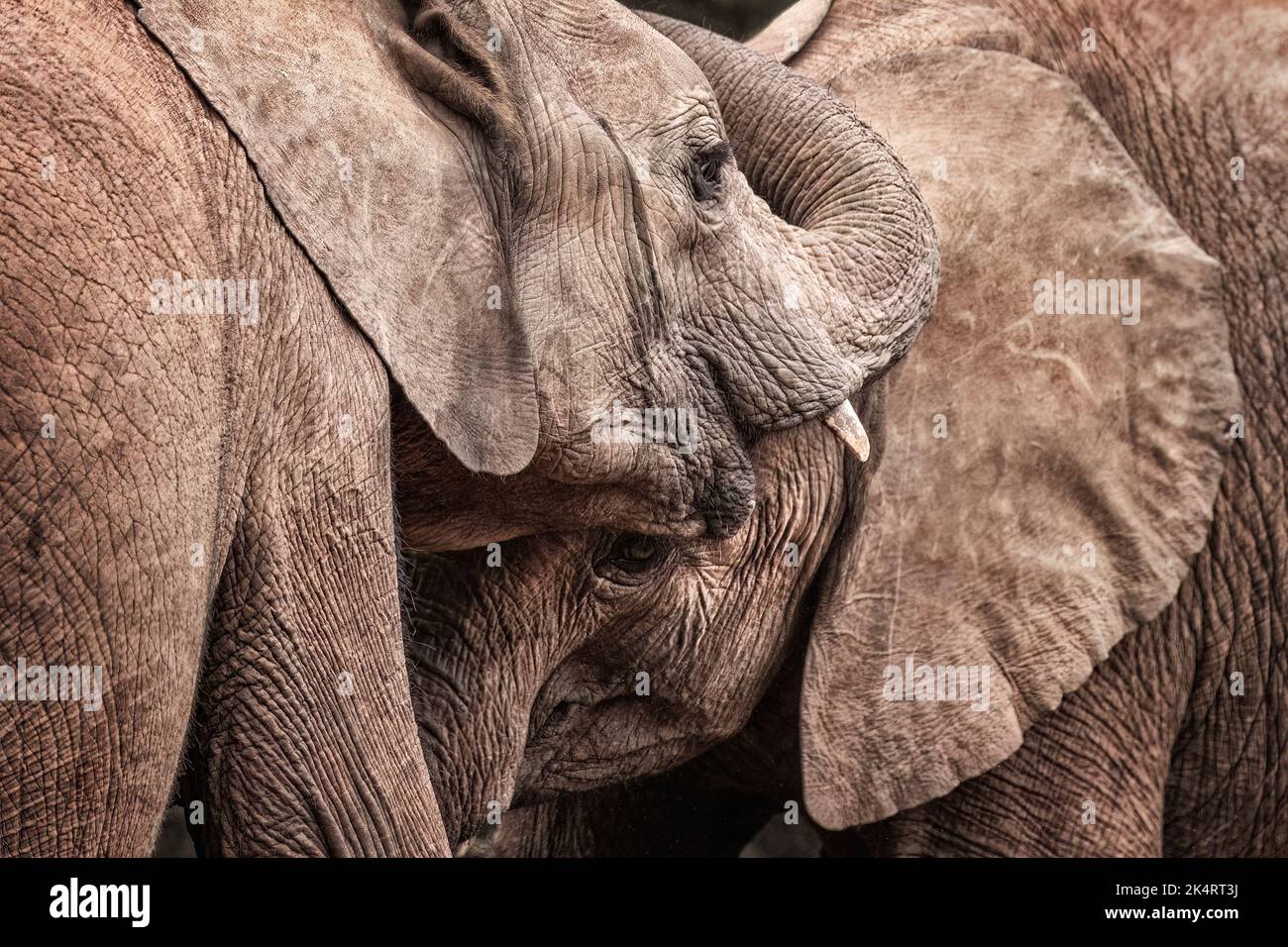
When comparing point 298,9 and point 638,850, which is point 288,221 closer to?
point 298,9

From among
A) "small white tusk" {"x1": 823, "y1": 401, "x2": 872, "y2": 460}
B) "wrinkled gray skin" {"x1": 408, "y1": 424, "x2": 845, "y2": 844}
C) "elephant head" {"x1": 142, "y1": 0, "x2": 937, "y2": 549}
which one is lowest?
"wrinkled gray skin" {"x1": 408, "y1": 424, "x2": 845, "y2": 844}

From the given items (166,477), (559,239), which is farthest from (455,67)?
(166,477)

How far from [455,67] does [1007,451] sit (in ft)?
5.01

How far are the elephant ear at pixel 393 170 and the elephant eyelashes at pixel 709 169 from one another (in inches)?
14.4

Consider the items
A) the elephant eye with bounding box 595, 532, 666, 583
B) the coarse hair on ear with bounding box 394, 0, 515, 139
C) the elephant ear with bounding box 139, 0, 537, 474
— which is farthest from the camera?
the elephant eye with bounding box 595, 532, 666, 583

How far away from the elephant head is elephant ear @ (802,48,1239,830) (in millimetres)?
492

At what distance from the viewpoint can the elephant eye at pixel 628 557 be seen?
3469 millimetres

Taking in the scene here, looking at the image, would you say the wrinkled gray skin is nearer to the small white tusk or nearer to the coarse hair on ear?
the small white tusk

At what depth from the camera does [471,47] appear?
9.22ft

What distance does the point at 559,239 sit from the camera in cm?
286

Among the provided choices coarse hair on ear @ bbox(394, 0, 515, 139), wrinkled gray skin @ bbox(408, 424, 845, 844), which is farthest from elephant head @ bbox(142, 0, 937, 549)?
wrinkled gray skin @ bbox(408, 424, 845, 844)

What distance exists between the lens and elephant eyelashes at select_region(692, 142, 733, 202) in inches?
121

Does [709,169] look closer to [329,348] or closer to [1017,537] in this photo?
[329,348]

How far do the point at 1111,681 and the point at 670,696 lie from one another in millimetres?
941
